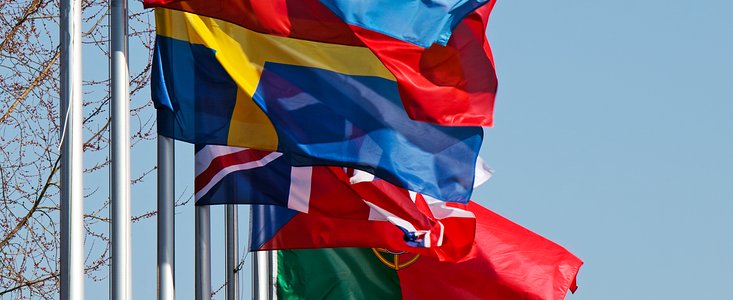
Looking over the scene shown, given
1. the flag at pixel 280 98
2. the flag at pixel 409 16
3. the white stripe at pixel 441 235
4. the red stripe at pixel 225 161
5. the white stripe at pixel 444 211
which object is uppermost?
the flag at pixel 409 16

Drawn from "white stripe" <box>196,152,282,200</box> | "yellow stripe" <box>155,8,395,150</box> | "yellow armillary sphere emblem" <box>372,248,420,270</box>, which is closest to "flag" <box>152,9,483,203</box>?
A: "yellow stripe" <box>155,8,395,150</box>

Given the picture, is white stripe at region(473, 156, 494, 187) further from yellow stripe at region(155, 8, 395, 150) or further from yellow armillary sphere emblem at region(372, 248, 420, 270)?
yellow armillary sphere emblem at region(372, 248, 420, 270)

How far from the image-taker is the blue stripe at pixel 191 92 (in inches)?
464

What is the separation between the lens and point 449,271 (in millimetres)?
16859

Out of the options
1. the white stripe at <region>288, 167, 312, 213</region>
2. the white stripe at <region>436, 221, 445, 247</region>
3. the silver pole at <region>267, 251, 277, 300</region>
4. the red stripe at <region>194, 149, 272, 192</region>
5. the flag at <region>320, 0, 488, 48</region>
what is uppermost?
the flag at <region>320, 0, 488, 48</region>

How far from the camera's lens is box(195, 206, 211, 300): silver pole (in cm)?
1277

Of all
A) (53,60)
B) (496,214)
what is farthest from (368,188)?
(496,214)

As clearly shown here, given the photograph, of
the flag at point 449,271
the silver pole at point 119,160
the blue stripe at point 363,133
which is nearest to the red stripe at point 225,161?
the blue stripe at point 363,133

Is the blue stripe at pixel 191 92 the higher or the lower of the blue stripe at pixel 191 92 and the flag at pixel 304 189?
the higher

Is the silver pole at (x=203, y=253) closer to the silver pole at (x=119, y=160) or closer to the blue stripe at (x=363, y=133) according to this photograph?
the blue stripe at (x=363, y=133)

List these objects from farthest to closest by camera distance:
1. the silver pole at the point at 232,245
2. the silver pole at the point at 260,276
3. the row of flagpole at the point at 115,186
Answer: the silver pole at the point at 260,276
the silver pole at the point at 232,245
the row of flagpole at the point at 115,186

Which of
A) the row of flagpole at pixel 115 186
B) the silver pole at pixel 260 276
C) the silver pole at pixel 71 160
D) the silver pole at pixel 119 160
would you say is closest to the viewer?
the silver pole at pixel 71 160

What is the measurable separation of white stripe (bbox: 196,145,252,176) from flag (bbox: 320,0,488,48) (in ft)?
6.57

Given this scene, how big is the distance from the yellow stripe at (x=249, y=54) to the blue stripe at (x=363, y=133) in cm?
7
